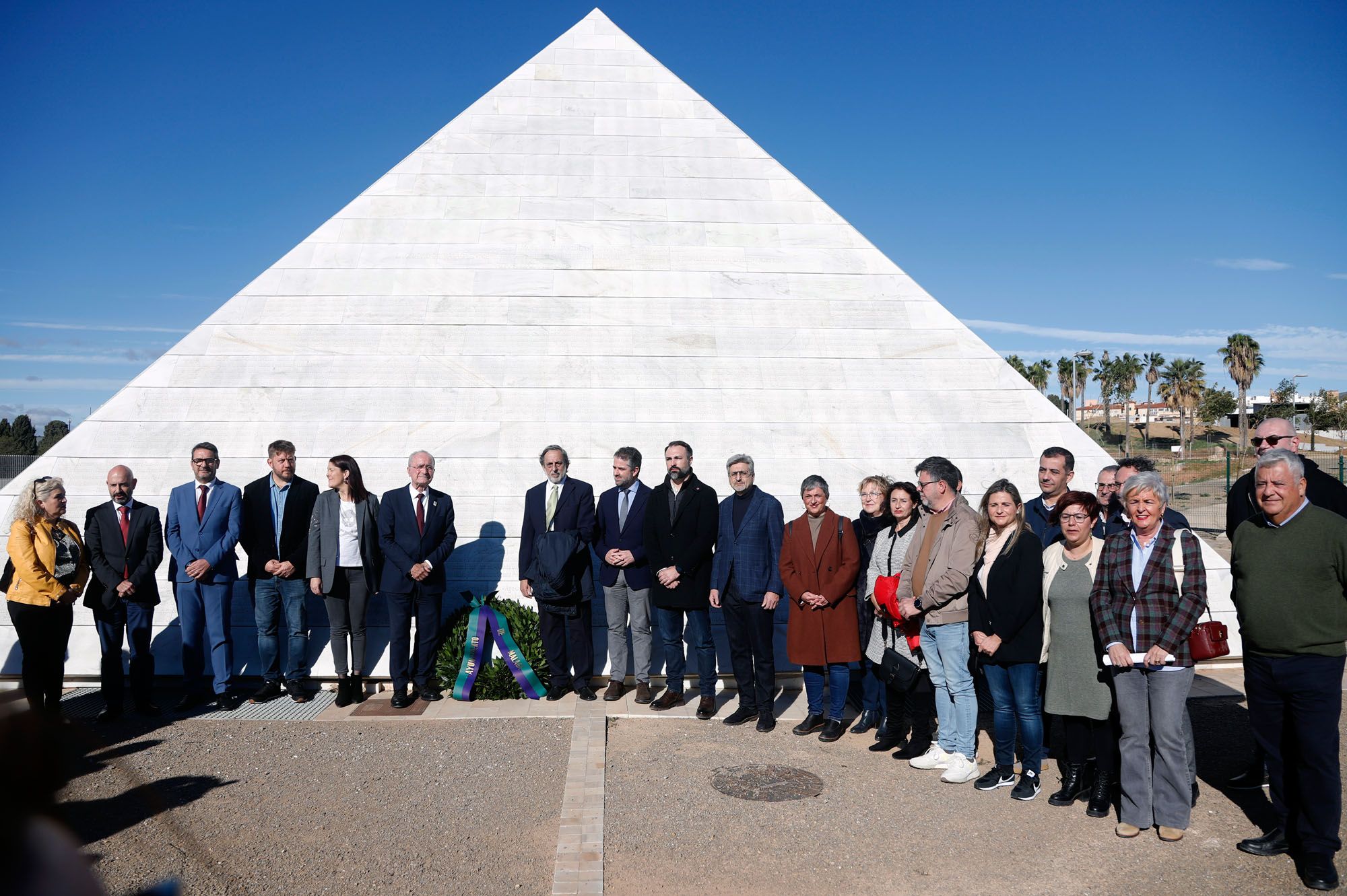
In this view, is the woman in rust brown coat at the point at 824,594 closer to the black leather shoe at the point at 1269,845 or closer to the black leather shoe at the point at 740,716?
the black leather shoe at the point at 740,716

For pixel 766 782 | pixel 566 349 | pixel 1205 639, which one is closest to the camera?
pixel 1205 639

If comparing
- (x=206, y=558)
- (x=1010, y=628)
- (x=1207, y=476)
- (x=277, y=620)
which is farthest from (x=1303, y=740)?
(x=1207, y=476)

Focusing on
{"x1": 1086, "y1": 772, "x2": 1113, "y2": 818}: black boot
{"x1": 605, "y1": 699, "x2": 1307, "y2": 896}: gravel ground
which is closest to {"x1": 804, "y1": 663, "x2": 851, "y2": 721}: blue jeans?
{"x1": 605, "y1": 699, "x2": 1307, "y2": 896}: gravel ground

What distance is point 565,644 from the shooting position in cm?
750

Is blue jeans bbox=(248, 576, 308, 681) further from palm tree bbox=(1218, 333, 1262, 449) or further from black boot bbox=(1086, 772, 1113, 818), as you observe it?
palm tree bbox=(1218, 333, 1262, 449)

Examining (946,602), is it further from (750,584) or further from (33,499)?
(33,499)

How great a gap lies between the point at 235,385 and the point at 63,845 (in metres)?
8.83

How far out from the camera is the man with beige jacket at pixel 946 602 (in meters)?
5.77

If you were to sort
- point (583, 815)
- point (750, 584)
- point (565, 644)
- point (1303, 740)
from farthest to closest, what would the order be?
1. point (565, 644)
2. point (750, 584)
3. point (583, 815)
4. point (1303, 740)

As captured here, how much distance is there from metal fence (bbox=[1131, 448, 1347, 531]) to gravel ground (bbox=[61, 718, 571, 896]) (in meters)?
16.5

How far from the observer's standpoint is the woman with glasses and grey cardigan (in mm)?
6160

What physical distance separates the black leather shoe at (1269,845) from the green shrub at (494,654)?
197 inches

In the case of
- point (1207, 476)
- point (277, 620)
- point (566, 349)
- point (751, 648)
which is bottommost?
point (1207, 476)

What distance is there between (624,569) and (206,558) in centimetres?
342
